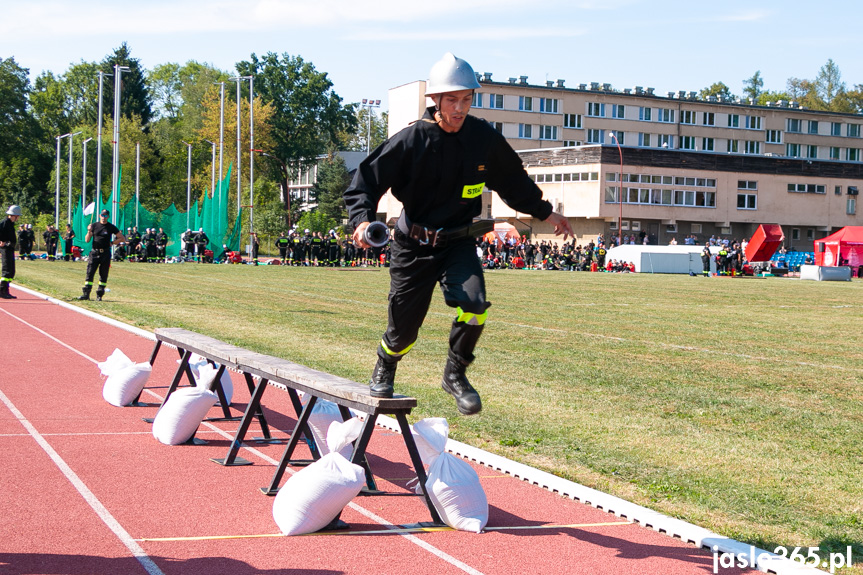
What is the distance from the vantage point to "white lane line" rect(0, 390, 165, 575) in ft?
16.9

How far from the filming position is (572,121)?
4107 inches

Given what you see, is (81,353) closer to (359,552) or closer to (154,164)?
(359,552)

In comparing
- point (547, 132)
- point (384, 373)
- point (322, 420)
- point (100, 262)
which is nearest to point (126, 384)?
point (322, 420)

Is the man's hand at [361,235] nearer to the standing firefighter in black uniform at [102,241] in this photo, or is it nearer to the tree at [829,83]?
the standing firefighter in black uniform at [102,241]

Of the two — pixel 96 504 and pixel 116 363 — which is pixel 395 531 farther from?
pixel 116 363

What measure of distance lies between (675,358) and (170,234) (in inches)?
2000

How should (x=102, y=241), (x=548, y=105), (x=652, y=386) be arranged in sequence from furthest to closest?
(x=548, y=105) < (x=102, y=241) < (x=652, y=386)

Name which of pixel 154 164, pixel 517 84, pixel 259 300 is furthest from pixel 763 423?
pixel 154 164

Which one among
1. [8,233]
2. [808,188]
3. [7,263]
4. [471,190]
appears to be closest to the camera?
[471,190]

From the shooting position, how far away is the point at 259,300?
26.4 m

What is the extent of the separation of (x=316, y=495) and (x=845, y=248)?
2264 inches

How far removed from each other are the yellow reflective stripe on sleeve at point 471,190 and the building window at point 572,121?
99826 millimetres

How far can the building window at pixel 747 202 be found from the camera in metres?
87.9

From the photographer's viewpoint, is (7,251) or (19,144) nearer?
(7,251)
